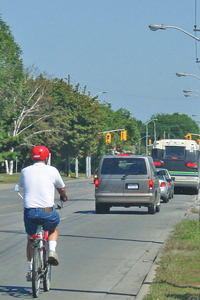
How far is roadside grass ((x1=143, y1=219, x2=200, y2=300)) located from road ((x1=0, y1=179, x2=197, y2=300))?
0.31 metres

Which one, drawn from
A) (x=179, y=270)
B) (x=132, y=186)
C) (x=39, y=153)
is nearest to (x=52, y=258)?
(x=39, y=153)

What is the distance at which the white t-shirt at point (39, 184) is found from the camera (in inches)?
277

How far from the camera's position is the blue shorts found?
696 centimetres

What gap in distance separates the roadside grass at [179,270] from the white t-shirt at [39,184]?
168 cm

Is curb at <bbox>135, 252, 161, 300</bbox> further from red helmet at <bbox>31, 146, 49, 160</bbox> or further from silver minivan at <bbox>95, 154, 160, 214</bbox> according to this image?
silver minivan at <bbox>95, 154, 160, 214</bbox>

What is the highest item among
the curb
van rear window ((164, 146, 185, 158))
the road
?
van rear window ((164, 146, 185, 158))

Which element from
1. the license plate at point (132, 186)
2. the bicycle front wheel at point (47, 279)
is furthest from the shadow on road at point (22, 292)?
the license plate at point (132, 186)

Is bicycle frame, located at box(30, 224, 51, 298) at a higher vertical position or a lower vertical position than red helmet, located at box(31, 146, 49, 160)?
lower

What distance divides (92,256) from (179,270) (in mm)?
2458

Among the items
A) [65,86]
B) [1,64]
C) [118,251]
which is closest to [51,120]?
[65,86]

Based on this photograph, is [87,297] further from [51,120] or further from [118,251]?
[51,120]

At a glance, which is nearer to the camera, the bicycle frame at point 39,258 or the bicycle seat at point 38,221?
the bicycle frame at point 39,258

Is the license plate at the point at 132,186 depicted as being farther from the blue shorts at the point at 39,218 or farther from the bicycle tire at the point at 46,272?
the blue shorts at the point at 39,218

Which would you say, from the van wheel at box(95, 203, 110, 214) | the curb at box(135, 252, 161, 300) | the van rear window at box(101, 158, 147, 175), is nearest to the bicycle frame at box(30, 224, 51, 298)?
the curb at box(135, 252, 161, 300)
